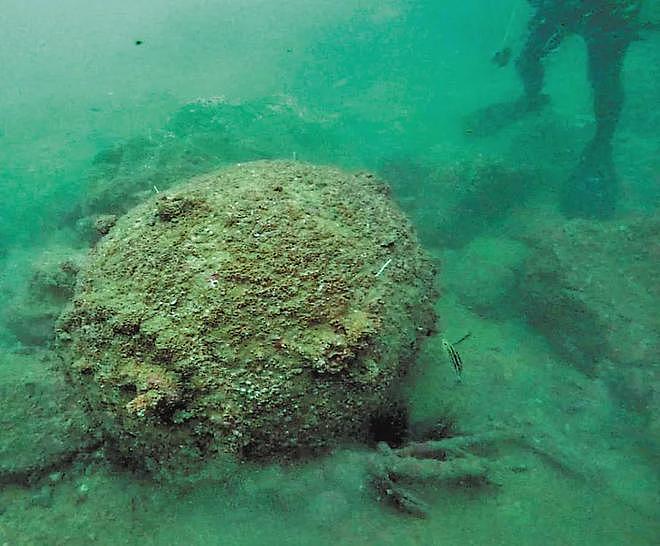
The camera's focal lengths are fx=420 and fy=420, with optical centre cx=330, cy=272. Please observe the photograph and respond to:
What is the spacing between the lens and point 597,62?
922 cm

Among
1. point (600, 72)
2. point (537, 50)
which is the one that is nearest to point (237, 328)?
point (600, 72)

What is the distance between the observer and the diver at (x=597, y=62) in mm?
8102

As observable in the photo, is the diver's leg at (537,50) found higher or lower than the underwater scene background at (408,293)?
higher

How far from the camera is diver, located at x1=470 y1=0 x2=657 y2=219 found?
810cm

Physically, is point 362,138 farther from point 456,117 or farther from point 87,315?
point 87,315

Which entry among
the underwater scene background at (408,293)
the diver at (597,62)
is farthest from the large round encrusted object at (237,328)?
the diver at (597,62)

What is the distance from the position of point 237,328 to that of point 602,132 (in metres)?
9.52

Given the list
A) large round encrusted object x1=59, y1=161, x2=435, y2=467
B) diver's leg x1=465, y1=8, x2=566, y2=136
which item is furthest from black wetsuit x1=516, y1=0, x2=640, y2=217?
large round encrusted object x1=59, y1=161, x2=435, y2=467

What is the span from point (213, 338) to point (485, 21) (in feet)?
110

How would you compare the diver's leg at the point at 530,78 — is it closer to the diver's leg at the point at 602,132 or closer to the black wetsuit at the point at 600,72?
the black wetsuit at the point at 600,72

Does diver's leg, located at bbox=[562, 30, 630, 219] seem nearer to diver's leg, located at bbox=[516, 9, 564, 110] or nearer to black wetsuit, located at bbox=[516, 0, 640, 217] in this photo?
black wetsuit, located at bbox=[516, 0, 640, 217]

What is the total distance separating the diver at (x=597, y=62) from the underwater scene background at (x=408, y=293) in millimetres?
71

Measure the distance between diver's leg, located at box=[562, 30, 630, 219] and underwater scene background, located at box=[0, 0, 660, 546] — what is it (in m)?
0.06

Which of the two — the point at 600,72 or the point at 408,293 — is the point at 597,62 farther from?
the point at 408,293
